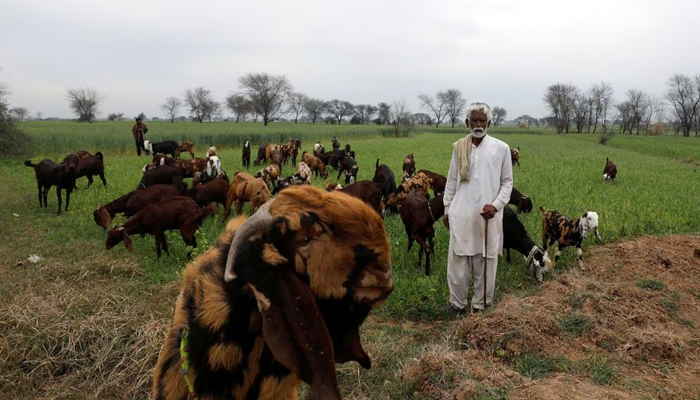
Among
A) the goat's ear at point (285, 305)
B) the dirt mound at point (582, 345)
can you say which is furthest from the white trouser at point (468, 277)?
the goat's ear at point (285, 305)

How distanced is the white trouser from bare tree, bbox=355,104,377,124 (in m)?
98.9

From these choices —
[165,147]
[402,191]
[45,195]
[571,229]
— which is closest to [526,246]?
[571,229]

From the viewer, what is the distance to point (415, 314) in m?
5.94

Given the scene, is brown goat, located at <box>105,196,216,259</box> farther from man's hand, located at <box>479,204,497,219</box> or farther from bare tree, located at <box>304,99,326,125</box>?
bare tree, located at <box>304,99,326,125</box>

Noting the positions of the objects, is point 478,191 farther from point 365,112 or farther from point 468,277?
point 365,112

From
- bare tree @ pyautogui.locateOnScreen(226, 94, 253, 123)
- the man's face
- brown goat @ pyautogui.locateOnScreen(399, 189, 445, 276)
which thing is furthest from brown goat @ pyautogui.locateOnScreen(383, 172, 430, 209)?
bare tree @ pyautogui.locateOnScreen(226, 94, 253, 123)

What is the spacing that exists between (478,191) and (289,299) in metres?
4.42

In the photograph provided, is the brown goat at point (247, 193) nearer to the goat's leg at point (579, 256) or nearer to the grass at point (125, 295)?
the grass at point (125, 295)

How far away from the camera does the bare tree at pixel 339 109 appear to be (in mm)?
103250

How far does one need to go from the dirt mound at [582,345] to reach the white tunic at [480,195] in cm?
86

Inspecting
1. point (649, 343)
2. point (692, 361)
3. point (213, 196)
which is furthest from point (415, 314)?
point (213, 196)

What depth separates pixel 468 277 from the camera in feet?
18.6

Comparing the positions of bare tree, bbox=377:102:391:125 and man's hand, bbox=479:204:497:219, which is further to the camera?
bare tree, bbox=377:102:391:125

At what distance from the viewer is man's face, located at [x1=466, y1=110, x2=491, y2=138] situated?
4.95 meters
